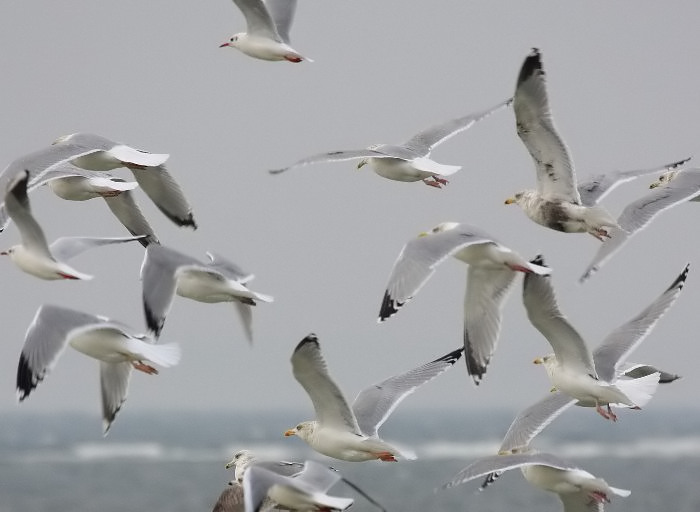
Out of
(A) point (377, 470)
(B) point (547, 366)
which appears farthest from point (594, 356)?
(A) point (377, 470)

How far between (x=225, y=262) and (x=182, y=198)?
1.00m

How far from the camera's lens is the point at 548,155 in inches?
401

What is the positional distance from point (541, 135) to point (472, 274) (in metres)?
1.20

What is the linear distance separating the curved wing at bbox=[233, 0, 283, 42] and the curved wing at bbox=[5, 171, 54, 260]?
10.6 feet

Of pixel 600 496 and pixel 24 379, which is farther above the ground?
pixel 24 379

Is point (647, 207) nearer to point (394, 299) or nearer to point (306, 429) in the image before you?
point (394, 299)

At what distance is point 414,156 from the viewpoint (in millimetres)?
11164

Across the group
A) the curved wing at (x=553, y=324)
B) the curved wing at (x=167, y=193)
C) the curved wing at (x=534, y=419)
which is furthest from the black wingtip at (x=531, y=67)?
the curved wing at (x=167, y=193)

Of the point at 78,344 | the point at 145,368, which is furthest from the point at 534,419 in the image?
the point at 78,344

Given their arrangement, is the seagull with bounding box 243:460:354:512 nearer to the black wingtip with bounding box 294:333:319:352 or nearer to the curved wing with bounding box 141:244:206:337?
the black wingtip with bounding box 294:333:319:352

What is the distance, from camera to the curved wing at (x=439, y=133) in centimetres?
1158

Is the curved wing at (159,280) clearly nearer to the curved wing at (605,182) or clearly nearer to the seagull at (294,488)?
the seagull at (294,488)

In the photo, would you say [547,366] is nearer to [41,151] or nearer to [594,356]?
[594,356]

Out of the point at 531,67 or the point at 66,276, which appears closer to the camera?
the point at 531,67
